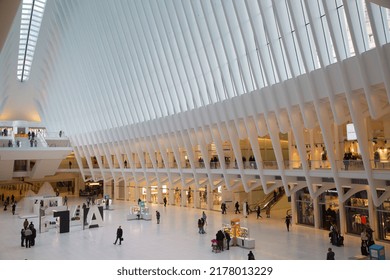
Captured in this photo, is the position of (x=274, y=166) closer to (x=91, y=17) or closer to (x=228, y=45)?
(x=228, y=45)

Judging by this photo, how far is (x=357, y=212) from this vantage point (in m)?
19.6

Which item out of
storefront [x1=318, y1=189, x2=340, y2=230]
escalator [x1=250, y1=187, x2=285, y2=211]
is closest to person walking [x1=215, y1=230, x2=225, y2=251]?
storefront [x1=318, y1=189, x2=340, y2=230]

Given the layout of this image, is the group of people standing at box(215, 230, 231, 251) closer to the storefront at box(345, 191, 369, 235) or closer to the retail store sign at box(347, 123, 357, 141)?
the storefront at box(345, 191, 369, 235)

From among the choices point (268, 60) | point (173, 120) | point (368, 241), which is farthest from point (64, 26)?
point (368, 241)

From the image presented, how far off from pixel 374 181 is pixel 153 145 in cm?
1960

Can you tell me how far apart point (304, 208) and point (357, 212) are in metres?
4.09

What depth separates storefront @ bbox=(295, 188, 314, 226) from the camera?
22812mm

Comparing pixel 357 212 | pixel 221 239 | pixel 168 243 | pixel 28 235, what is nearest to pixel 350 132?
pixel 357 212

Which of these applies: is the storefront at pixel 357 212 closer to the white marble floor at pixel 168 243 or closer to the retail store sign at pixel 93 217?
the white marble floor at pixel 168 243

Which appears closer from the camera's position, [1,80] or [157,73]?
[157,73]

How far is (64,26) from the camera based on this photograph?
3628cm

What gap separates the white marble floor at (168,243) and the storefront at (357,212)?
630 millimetres

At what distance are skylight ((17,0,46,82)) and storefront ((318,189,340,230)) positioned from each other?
29.5 metres

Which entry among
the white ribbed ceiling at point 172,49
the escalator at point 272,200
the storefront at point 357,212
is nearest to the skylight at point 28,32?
the white ribbed ceiling at point 172,49
